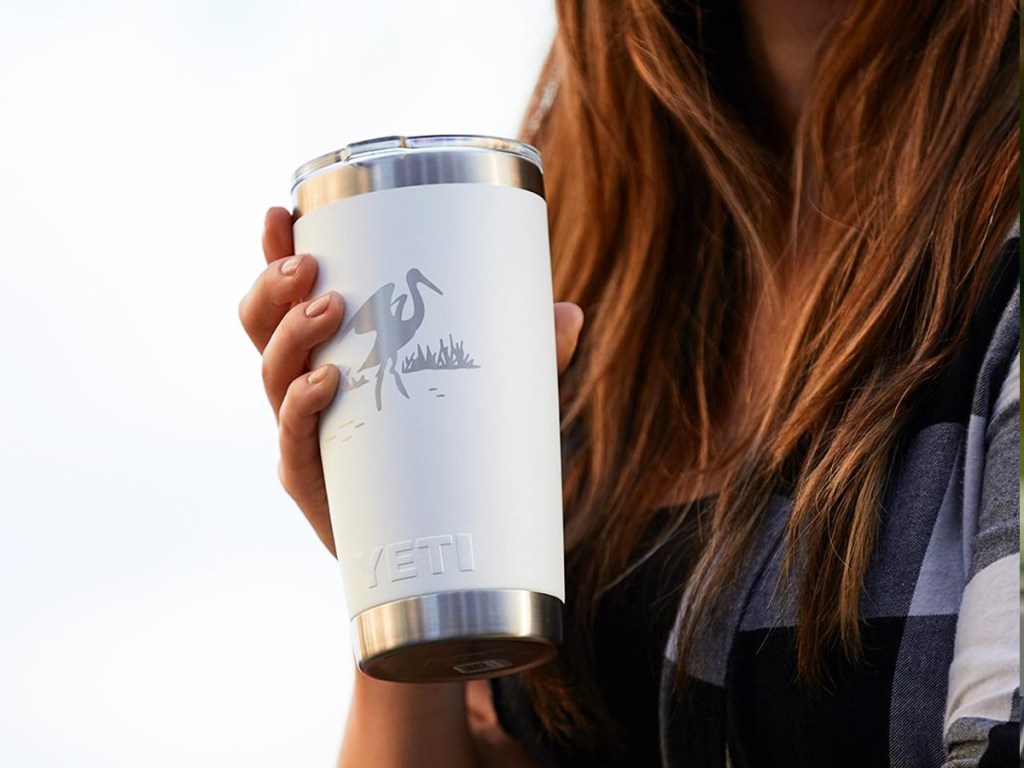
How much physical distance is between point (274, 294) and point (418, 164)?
13 cm

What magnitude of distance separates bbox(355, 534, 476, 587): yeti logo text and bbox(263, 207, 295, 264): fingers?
204 mm

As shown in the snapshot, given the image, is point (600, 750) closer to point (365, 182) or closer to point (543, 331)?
point (543, 331)

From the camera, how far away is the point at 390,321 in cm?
74

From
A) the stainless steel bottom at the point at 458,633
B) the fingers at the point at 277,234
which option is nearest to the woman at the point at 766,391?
the fingers at the point at 277,234

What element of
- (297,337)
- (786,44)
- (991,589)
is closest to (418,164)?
(297,337)

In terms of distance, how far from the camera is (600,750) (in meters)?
1.13

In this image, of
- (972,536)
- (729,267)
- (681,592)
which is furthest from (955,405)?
(729,267)

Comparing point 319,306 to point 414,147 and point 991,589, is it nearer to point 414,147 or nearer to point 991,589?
point 414,147

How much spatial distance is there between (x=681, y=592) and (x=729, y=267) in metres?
0.33

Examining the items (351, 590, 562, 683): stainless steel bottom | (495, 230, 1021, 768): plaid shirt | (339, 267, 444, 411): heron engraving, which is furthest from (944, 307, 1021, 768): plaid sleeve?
(339, 267, 444, 411): heron engraving

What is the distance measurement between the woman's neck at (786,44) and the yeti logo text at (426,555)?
2.14 ft

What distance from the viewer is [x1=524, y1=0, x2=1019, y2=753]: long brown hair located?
3.18 feet

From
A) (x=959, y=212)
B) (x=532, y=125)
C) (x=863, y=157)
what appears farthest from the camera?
(x=532, y=125)

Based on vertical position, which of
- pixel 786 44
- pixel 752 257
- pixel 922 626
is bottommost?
pixel 922 626
